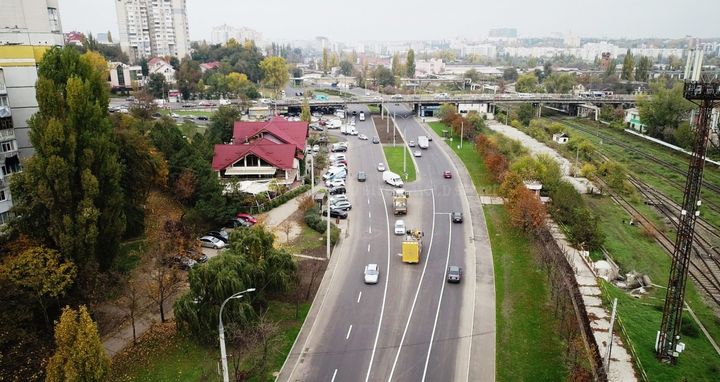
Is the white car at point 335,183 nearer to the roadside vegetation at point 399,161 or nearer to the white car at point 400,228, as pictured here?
the roadside vegetation at point 399,161

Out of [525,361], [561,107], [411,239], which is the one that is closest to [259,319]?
[525,361]

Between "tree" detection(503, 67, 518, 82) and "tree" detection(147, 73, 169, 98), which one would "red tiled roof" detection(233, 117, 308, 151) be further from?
"tree" detection(503, 67, 518, 82)

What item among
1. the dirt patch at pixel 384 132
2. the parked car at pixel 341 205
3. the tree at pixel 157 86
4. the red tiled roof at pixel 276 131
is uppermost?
the tree at pixel 157 86

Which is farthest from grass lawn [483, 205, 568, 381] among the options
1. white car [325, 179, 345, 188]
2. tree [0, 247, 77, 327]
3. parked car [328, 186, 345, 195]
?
tree [0, 247, 77, 327]

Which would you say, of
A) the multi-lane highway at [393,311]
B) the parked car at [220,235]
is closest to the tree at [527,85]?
the multi-lane highway at [393,311]

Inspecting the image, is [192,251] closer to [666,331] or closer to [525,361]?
[525,361]

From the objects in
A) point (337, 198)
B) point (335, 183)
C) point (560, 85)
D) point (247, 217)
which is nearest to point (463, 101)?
point (560, 85)
